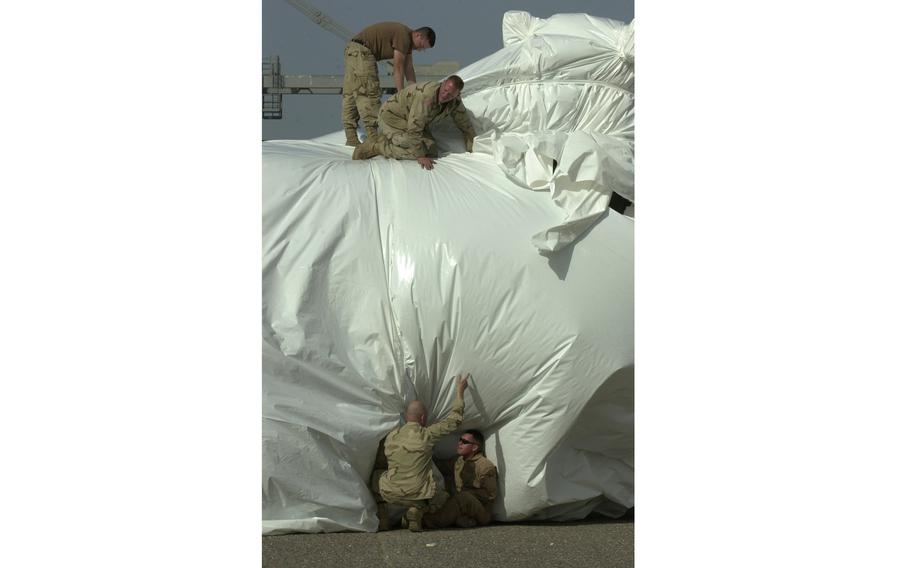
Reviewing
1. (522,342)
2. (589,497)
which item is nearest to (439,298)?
(522,342)

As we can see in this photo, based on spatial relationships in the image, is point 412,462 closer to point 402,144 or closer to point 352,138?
point 402,144

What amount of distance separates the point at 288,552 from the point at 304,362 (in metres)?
0.74

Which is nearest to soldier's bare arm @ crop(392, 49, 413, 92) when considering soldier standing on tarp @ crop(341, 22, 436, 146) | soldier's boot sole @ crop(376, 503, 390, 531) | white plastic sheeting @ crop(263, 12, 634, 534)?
soldier standing on tarp @ crop(341, 22, 436, 146)

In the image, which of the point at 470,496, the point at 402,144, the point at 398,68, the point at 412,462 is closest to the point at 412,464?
the point at 412,462

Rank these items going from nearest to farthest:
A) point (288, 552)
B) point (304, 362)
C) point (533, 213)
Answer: point (288, 552)
point (304, 362)
point (533, 213)

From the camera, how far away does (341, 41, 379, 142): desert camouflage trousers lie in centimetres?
483

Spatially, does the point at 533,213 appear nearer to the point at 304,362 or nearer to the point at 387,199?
the point at 387,199

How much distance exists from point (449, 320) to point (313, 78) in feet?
3.93

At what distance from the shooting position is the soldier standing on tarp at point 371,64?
4590mm

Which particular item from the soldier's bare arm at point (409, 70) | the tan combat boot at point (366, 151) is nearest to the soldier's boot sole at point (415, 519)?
the tan combat boot at point (366, 151)

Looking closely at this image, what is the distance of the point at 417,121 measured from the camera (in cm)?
465

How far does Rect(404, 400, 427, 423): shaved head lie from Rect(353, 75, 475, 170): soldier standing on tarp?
106 centimetres

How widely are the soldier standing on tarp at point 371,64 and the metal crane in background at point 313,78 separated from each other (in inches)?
2.8

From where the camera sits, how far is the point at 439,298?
4176 mm
